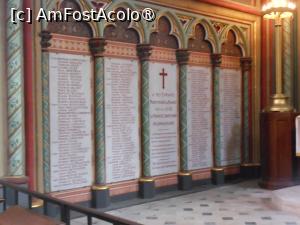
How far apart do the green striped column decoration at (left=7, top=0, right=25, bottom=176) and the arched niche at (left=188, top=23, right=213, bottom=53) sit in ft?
9.19

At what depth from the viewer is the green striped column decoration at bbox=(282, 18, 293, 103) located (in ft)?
22.0

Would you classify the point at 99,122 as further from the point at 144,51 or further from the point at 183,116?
the point at 183,116

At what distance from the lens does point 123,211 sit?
4.98 metres

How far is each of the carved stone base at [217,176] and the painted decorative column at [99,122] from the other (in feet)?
6.65

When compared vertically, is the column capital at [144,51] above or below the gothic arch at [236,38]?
below

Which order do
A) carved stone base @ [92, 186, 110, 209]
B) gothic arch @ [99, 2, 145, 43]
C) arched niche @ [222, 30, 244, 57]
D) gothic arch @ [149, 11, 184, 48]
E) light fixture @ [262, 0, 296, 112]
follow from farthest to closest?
arched niche @ [222, 30, 244, 57] < light fixture @ [262, 0, 296, 112] < gothic arch @ [149, 11, 184, 48] < gothic arch @ [99, 2, 145, 43] < carved stone base @ [92, 186, 110, 209]

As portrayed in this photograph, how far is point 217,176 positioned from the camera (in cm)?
653

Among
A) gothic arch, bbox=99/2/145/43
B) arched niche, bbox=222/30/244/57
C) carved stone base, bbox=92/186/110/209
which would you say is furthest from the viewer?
arched niche, bbox=222/30/244/57

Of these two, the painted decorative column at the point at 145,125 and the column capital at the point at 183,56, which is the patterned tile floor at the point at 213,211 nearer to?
the painted decorative column at the point at 145,125

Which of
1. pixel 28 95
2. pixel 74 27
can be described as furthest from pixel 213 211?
pixel 74 27

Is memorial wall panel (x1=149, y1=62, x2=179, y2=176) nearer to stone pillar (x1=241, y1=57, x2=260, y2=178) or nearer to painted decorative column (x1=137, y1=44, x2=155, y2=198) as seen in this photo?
painted decorative column (x1=137, y1=44, x2=155, y2=198)

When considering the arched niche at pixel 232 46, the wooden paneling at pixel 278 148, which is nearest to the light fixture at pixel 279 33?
the wooden paneling at pixel 278 148

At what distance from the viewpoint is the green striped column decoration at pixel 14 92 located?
14.0 feet

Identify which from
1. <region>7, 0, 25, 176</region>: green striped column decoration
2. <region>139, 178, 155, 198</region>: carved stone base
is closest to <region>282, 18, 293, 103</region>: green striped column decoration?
<region>139, 178, 155, 198</region>: carved stone base
